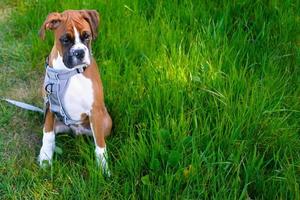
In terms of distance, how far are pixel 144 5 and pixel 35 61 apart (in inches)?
38.7

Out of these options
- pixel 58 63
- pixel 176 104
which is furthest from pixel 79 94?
pixel 176 104

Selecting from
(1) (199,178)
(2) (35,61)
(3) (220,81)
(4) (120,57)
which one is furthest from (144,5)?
(1) (199,178)

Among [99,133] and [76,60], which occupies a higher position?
[76,60]

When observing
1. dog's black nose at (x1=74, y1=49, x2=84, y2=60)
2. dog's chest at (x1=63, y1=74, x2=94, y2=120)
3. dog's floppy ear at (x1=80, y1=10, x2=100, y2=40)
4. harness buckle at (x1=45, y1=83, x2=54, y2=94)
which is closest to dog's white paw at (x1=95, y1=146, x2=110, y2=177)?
dog's chest at (x1=63, y1=74, x2=94, y2=120)

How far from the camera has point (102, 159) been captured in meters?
2.90

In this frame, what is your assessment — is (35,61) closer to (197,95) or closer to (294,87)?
(197,95)

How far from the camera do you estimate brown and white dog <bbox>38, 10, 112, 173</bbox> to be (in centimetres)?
275

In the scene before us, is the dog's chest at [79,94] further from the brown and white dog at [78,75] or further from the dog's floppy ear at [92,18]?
the dog's floppy ear at [92,18]

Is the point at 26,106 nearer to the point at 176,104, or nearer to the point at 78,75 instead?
the point at 78,75

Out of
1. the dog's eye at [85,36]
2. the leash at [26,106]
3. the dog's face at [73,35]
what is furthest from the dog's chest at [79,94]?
the leash at [26,106]

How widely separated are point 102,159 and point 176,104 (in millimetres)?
587

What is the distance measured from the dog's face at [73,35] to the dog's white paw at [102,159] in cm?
50

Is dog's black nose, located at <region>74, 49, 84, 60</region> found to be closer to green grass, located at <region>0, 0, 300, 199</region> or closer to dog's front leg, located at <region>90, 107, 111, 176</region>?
dog's front leg, located at <region>90, 107, 111, 176</region>

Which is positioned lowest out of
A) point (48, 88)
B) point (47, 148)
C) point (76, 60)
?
point (47, 148)
